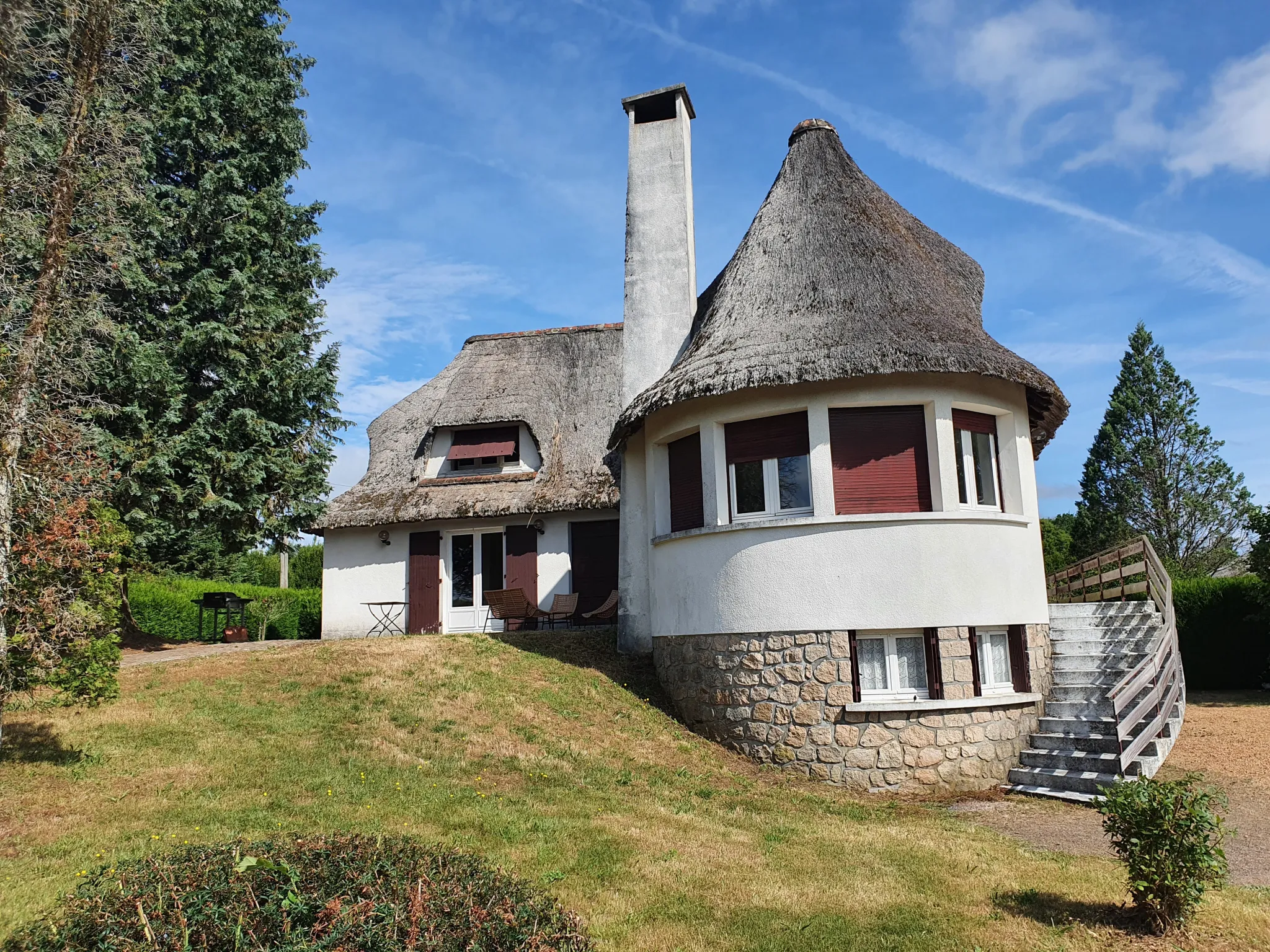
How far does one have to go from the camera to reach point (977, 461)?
12000mm

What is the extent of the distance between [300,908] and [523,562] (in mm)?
14382

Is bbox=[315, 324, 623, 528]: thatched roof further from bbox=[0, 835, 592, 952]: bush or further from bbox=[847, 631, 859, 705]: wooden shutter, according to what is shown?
bbox=[0, 835, 592, 952]: bush

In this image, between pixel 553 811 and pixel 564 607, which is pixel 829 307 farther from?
pixel 564 607

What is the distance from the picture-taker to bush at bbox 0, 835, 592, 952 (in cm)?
390

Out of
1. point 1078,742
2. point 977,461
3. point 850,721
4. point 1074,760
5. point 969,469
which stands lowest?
point 1074,760

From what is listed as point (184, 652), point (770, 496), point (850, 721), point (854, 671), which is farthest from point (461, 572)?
point (850, 721)

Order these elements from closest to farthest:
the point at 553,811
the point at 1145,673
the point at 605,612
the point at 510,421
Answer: the point at 553,811
the point at 1145,673
the point at 605,612
the point at 510,421

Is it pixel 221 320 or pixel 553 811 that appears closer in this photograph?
pixel 553 811

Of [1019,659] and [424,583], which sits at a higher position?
[424,583]

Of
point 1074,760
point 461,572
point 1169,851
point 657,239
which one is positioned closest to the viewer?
point 1169,851

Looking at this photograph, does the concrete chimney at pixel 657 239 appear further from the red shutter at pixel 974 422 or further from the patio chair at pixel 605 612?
the red shutter at pixel 974 422

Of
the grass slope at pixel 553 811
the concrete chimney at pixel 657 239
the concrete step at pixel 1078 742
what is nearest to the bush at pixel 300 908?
the grass slope at pixel 553 811

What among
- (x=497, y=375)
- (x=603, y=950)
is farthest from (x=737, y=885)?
(x=497, y=375)

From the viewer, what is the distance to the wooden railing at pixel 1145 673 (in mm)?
10055
